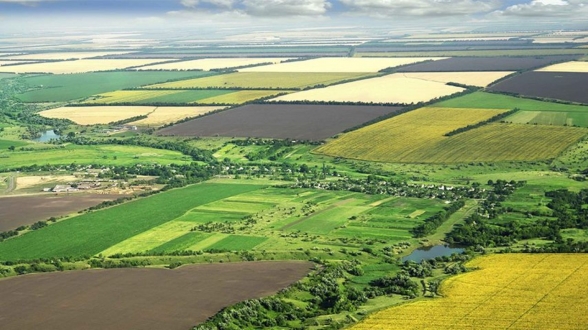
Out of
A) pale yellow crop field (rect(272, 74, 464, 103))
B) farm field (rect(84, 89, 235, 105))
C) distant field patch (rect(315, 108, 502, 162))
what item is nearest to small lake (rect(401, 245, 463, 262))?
distant field patch (rect(315, 108, 502, 162))

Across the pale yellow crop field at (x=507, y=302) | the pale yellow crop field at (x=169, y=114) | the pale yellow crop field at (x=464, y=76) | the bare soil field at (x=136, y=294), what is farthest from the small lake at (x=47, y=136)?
the pale yellow crop field at (x=507, y=302)

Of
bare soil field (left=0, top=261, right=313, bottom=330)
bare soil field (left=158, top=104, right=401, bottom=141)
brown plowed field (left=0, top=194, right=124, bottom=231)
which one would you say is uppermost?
bare soil field (left=158, top=104, right=401, bottom=141)

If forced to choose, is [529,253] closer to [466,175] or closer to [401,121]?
[466,175]

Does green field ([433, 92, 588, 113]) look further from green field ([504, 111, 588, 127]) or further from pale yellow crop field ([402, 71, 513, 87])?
pale yellow crop field ([402, 71, 513, 87])

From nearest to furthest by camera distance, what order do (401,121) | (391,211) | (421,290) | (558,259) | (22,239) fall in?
(421,290), (558,259), (22,239), (391,211), (401,121)

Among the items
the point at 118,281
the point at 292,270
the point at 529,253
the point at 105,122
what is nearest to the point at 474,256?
the point at 529,253

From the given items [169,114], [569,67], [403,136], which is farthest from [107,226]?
[569,67]
